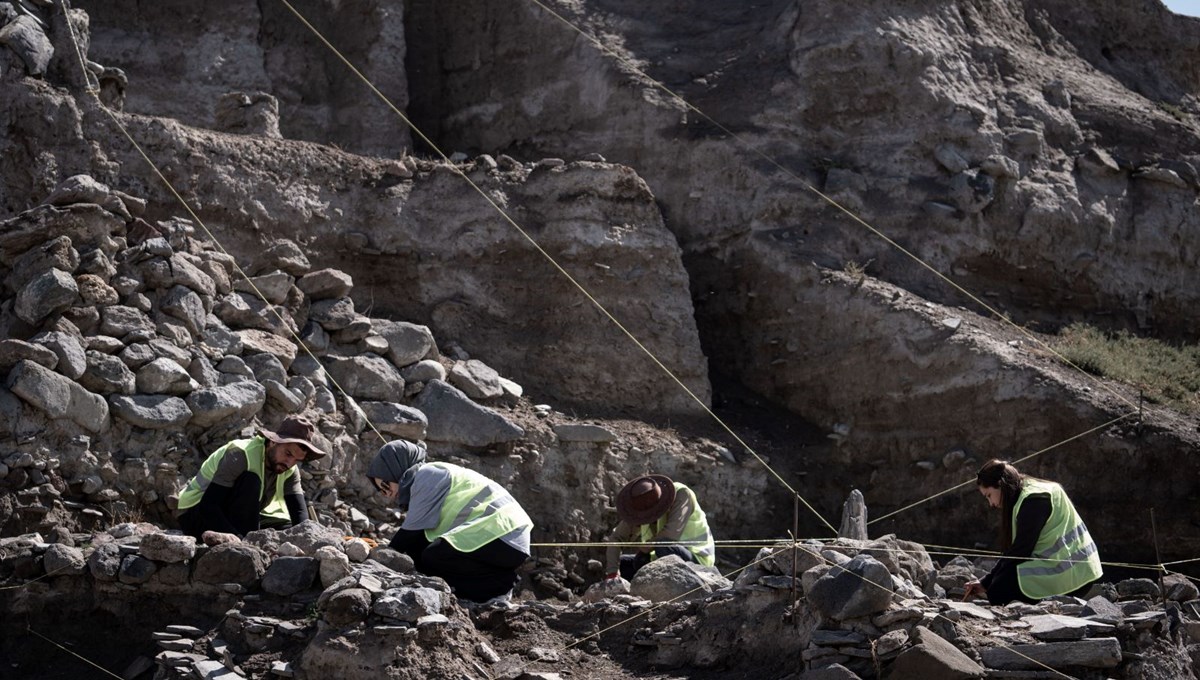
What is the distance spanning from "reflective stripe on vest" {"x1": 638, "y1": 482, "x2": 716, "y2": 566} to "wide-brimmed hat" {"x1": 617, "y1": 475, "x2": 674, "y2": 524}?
0.24 ft

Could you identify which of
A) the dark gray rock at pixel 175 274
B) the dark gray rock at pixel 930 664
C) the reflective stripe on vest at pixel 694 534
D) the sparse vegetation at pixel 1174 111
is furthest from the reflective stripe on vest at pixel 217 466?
the sparse vegetation at pixel 1174 111

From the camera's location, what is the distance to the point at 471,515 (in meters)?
8.82

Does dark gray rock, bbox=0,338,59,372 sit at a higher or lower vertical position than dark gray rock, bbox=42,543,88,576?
higher

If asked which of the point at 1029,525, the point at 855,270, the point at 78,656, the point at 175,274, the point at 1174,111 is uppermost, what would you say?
the point at 1174,111

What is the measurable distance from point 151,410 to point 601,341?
4550 millimetres

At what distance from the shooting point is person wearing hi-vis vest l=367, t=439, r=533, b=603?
8.72 m

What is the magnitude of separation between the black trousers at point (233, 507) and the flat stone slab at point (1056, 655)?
4.53 metres

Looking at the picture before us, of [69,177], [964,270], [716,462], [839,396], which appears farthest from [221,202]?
[964,270]

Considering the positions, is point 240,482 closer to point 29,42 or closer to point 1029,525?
point 1029,525

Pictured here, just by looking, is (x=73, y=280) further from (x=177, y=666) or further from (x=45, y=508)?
(x=177, y=666)

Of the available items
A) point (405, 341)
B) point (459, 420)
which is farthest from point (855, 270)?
point (405, 341)

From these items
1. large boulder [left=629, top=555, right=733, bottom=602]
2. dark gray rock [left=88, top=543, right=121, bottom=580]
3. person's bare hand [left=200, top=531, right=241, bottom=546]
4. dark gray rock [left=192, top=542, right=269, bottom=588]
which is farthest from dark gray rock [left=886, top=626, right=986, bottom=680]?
dark gray rock [left=88, top=543, right=121, bottom=580]

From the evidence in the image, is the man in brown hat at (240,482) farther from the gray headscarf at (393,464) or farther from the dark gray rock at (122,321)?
the dark gray rock at (122,321)

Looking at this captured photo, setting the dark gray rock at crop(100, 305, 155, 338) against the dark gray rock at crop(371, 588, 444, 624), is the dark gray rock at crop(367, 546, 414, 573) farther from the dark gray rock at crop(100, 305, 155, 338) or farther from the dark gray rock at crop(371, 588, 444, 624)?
the dark gray rock at crop(100, 305, 155, 338)
